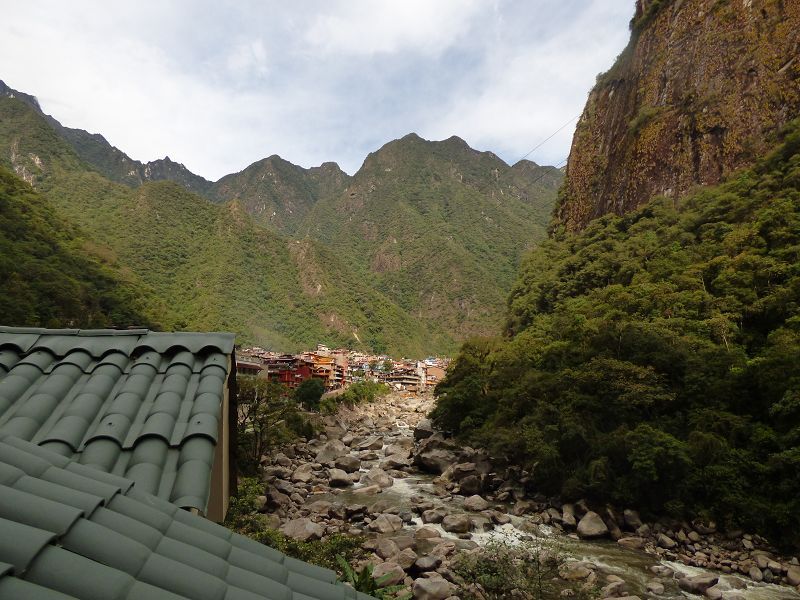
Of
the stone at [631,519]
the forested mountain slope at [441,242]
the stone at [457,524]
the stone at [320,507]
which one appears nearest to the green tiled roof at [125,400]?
the stone at [457,524]

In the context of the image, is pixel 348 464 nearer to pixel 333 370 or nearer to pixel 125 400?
pixel 125 400

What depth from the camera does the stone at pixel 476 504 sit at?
58.1ft

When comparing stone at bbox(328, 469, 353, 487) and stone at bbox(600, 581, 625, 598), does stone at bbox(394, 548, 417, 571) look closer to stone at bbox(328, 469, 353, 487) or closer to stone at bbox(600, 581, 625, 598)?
stone at bbox(600, 581, 625, 598)

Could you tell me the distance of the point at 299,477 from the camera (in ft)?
71.0

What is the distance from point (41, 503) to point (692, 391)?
68.1 feet

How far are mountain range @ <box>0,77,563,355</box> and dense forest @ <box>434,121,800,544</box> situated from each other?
112ft

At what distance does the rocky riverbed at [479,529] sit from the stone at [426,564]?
2 cm

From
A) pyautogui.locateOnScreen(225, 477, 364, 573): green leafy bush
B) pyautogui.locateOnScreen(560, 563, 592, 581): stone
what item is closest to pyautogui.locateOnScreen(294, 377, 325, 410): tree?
pyautogui.locateOnScreen(225, 477, 364, 573): green leafy bush

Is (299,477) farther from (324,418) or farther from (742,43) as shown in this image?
(742,43)

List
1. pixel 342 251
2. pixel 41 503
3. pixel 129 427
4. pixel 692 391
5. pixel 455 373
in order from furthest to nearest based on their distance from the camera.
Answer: pixel 342 251, pixel 455 373, pixel 692 391, pixel 129 427, pixel 41 503

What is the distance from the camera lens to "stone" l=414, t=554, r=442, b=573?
37.9 feet

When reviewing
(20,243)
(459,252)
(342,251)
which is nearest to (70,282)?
(20,243)

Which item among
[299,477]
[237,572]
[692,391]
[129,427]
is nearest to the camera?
[237,572]

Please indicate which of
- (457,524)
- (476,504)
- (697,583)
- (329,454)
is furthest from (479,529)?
(329,454)
